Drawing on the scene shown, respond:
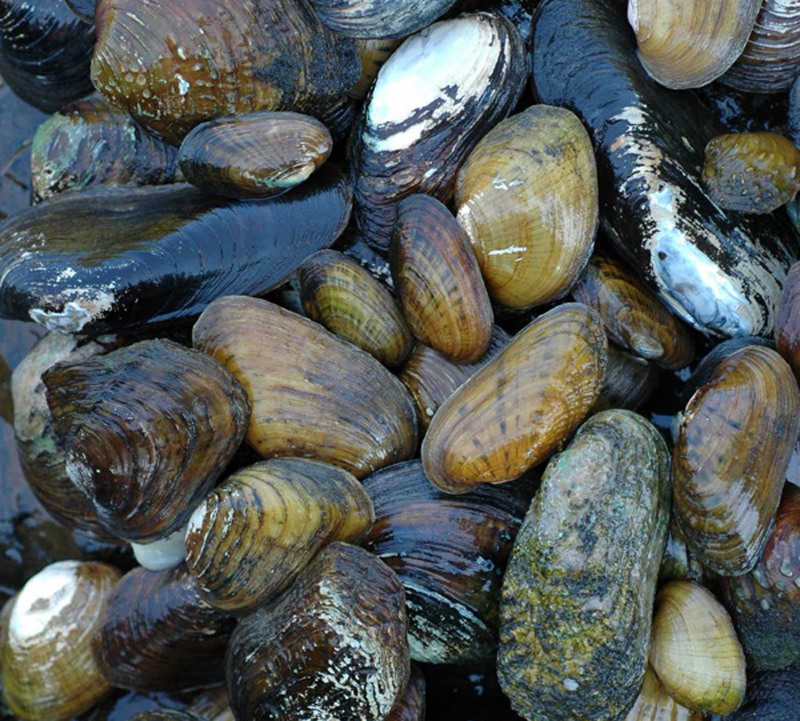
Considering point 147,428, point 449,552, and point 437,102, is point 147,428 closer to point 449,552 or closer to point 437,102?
point 449,552

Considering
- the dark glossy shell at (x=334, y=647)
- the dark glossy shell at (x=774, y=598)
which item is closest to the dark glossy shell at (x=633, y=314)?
the dark glossy shell at (x=774, y=598)

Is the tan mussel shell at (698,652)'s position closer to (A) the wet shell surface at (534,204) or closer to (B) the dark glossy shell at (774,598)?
(B) the dark glossy shell at (774,598)

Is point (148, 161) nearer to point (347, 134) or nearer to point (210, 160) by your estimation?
point (210, 160)

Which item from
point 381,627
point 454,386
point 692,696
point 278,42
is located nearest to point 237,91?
point 278,42

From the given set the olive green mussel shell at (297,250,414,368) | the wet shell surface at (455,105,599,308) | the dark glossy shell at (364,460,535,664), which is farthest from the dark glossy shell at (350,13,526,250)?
the dark glossy shell at (364,460,535,664)

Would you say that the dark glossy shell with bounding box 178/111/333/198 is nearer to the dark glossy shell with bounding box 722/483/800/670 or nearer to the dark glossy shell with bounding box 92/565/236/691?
the dark glossy shell with bounding box 92/565/236/691

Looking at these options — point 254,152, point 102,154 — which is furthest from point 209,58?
point 102,154
